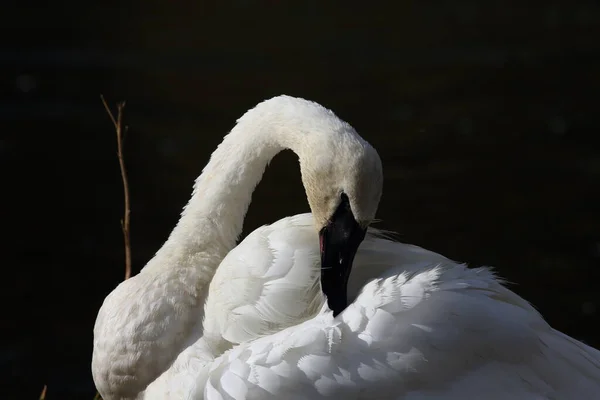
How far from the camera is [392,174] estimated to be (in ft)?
32.4

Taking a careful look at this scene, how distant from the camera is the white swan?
11.1 feet

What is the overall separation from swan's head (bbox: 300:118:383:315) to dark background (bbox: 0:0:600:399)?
149 inches

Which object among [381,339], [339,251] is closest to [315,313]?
[339,251]

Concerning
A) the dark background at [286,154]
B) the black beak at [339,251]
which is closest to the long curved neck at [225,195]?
the black beak at [339,251]

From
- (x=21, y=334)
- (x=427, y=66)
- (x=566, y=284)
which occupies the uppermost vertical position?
(x=427, y=66)

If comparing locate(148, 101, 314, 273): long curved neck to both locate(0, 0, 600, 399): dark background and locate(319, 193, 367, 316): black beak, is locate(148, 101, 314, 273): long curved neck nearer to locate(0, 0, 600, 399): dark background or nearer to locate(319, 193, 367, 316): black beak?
locate(319, 193, 367, 316): black beak

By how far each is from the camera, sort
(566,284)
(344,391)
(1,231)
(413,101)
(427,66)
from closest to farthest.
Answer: (344,391)
(566,284)
(1,231)
(413,101)
(427,66)

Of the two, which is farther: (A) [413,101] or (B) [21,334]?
(A) [413,101]

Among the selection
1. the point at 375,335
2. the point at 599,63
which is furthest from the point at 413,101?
the point at 375,335

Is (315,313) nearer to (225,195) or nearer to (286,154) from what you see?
(225,195)

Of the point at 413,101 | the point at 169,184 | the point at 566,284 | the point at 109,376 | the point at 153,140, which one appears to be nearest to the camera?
the point at 109,376

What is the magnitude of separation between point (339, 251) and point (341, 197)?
0.20 m

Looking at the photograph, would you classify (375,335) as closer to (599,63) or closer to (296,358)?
(296,358)

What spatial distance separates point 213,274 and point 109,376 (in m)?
0.57
